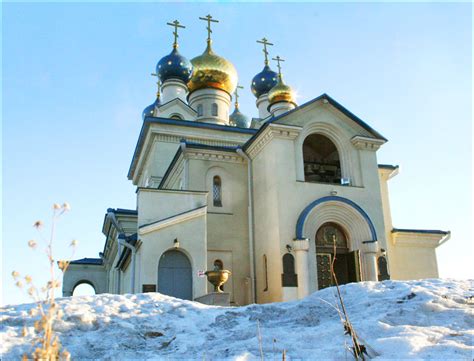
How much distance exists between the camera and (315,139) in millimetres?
17016

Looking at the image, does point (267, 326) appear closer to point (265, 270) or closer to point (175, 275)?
point (175, 275)

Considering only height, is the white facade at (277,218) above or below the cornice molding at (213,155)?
below

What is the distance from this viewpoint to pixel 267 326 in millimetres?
5785

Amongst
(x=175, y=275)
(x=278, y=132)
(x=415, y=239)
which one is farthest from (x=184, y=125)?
(x=415, y=239)

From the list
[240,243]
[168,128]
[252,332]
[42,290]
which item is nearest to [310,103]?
[240,243]

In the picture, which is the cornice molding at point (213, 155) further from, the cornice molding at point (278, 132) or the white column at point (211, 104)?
the white column at point (211, 104)

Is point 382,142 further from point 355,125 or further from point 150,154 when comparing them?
point 150,154

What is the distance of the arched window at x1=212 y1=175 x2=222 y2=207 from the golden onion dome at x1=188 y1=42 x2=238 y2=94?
923cm

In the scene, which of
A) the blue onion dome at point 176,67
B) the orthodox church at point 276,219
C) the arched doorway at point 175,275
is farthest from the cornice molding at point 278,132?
the blue onion dome at point 176,67

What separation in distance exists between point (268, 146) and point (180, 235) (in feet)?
12.0

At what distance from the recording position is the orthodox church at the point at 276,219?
13664 millimetres

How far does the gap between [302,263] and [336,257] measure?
137 centimetres

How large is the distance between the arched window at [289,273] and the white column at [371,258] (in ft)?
7.34

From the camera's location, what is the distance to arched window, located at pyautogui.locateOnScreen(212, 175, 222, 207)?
1609 cm
